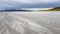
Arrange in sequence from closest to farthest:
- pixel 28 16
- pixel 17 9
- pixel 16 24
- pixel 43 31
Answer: pixel 43 31, pixel 16 24, pixel 28 16, pixel 17 9

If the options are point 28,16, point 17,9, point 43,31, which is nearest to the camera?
point 43,31

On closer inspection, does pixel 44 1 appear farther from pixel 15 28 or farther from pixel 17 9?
pixel 15 28

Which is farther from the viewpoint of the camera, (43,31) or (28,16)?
(28,16)

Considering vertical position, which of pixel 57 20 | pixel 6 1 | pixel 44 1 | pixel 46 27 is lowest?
pixel 6 1

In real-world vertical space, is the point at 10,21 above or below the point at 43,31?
below

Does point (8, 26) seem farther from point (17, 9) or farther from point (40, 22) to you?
point (17, 9)

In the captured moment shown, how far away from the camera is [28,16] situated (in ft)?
3.40

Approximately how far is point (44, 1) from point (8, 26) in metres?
0.80

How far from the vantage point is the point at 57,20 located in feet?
3.06

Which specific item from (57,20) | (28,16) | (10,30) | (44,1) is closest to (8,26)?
(10,30)

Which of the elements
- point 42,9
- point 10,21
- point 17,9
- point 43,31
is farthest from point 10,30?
point 42,9

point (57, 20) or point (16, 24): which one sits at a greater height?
point (57, 20)

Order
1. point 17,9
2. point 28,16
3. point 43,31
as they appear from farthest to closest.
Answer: point 17,9 → point 28,16 → point 43,31

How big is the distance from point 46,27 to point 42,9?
61cm
